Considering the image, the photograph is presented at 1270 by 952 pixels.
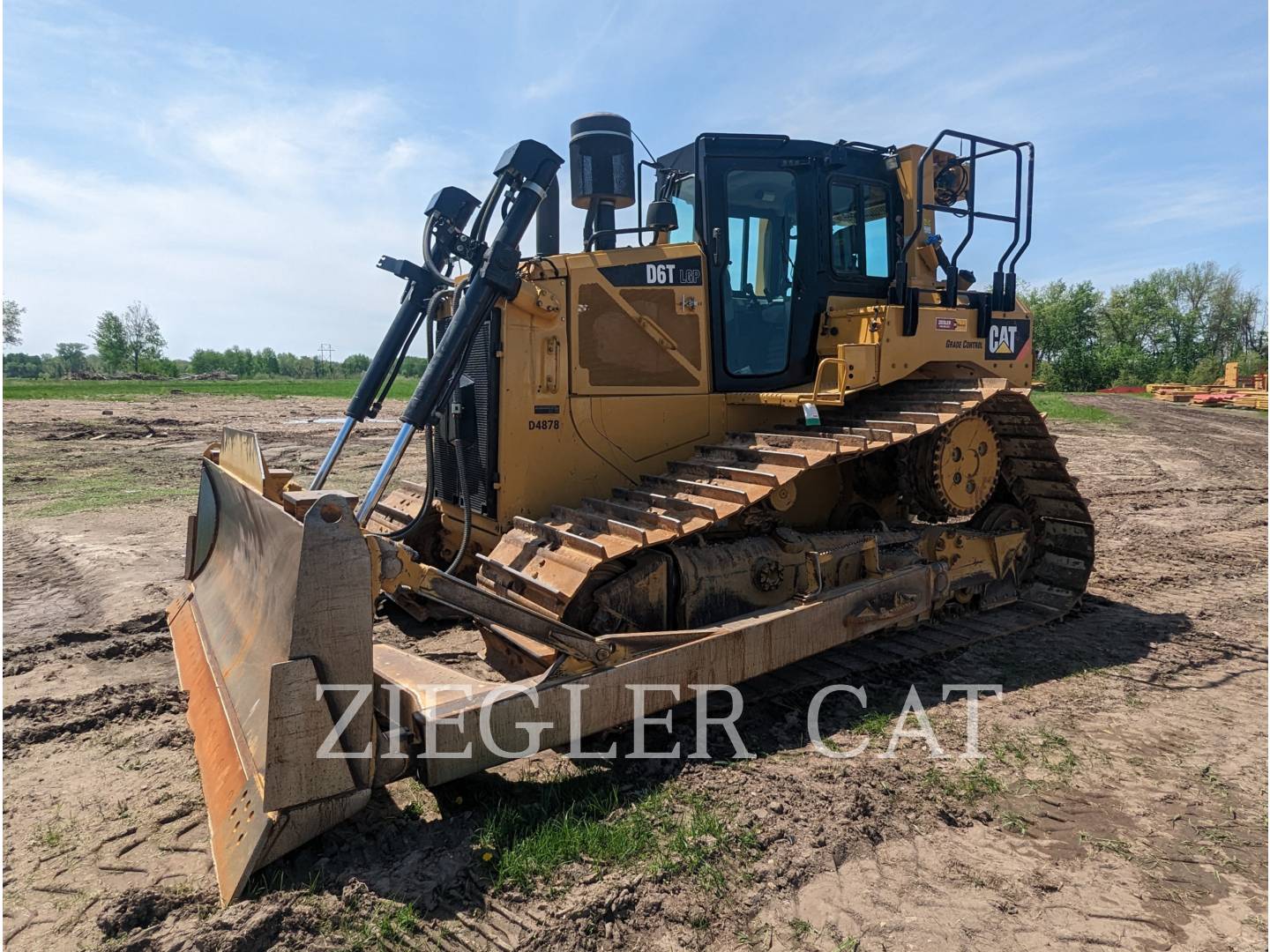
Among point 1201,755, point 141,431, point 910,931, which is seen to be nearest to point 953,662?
point 1201,755

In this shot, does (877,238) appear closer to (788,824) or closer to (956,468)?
(956,468)

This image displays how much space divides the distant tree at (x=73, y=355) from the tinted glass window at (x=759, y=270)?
383 feet

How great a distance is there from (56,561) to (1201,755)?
9.25 m

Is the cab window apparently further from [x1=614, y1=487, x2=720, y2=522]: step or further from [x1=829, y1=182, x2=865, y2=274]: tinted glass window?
[x1=614, y1=487, x2=720, y2=522]: step

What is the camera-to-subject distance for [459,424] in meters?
4.93

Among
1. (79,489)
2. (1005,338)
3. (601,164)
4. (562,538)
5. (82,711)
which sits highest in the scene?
(601,164)

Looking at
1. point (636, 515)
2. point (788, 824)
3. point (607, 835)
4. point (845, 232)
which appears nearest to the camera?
point (607, 835)

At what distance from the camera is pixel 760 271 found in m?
5.34

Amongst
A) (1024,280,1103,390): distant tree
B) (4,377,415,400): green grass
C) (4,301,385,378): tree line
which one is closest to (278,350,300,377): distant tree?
(4,301,385,378): tree line

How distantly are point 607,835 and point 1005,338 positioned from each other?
4.82 m

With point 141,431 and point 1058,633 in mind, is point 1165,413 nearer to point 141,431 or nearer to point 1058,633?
point 1058,633

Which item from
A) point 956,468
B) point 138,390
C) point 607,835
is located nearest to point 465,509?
point 607,835

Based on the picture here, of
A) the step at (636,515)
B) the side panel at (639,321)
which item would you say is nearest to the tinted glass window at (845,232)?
the side panel at (639,321)

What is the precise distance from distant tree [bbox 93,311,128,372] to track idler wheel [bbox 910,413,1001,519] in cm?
9559
